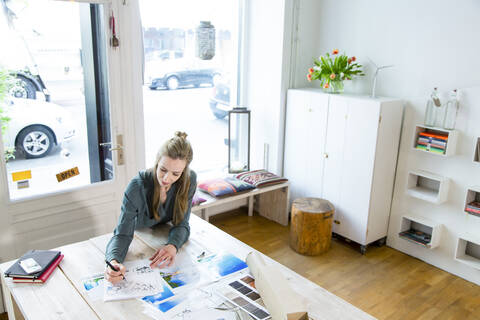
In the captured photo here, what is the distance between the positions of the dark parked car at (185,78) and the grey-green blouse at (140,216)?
5.46 ft

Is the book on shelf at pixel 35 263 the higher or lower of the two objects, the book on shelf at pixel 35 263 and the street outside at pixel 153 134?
the lower

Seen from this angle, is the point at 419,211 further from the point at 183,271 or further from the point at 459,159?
the point at 183,271

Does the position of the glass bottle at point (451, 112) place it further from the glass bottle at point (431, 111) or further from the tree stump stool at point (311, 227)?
the tree stump stool at point (311, 227)

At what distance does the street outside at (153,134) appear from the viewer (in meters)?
2.98

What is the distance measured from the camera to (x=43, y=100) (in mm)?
2934

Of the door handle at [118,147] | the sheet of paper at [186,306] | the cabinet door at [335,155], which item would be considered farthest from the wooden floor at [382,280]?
the sheet of paper at [186,306]

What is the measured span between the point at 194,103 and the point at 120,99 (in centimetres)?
101

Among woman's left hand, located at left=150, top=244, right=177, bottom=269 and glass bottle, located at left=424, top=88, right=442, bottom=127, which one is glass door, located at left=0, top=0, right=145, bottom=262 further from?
glass bottle, located at left=424, top=88, right=442, bottom=127

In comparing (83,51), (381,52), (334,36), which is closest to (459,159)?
(381,52)

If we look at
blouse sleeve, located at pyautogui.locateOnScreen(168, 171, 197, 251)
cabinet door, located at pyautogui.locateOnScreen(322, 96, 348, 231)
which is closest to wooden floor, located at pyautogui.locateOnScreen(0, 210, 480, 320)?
cabinet door, located at pyautogui.locateOnScreen(322, 96, 348, 231)

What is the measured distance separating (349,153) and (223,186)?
1.16 m

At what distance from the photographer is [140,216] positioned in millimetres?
2332

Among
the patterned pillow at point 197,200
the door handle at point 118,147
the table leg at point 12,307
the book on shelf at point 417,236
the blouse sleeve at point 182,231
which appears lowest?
the book on shelf at point 417,236

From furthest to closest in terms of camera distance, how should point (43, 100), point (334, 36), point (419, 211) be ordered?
point (334, 36), point (419, 211), point (43, 100)
